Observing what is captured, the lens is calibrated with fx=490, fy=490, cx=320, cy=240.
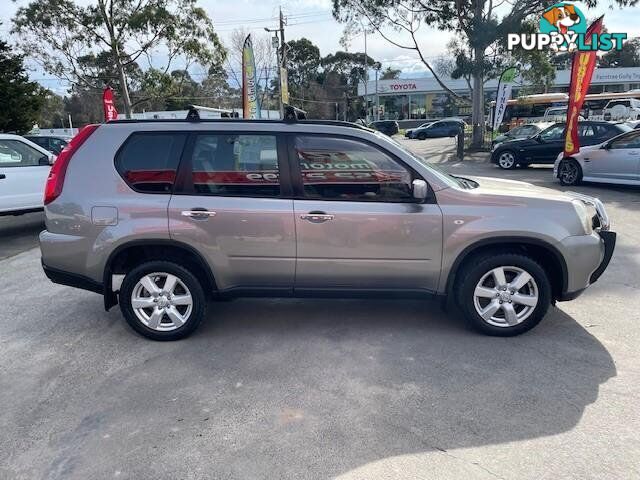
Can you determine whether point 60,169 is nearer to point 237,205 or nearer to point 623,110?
point 237,205

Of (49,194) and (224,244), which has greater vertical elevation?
(49,194)

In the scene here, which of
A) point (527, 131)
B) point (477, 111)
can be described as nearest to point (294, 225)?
point (527, 131)

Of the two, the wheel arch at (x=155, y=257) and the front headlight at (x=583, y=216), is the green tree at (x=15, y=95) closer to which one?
the wheel arch at (x=155, y=257)

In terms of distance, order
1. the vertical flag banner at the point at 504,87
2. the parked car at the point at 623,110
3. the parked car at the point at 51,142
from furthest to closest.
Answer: the parked car at the point at 623,110 < the vertical flag banner at the point at 504,87 < the parked car at the point at 51,142

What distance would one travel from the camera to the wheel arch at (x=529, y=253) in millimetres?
3922

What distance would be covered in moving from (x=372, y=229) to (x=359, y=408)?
1.40 m

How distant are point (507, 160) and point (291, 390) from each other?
15.8m

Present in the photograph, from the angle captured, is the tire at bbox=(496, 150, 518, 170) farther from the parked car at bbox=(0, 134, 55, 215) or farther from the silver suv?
the parked car at bbox=(0, 134, 55, 215)

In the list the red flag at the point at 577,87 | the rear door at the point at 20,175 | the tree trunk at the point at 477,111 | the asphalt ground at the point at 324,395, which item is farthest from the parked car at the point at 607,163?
the rear door at the point at 20,175

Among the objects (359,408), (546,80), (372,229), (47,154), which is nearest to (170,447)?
(359,408)

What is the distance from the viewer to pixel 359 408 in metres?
3.16

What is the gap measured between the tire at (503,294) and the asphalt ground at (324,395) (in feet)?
0.51

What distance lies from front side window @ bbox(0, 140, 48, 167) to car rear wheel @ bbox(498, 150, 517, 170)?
14.2 m

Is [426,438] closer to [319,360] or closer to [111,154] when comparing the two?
[319,360]
